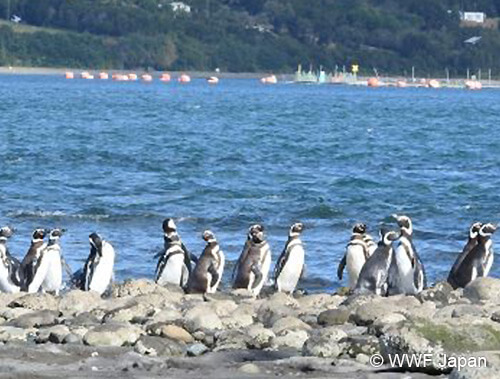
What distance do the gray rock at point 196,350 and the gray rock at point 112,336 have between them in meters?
0.45

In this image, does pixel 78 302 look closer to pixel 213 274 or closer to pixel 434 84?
pixel 213 274

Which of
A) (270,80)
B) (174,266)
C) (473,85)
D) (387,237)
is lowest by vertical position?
(473,85)

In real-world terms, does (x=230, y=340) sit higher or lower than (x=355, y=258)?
higher

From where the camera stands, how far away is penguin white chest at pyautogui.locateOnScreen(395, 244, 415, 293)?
1667 cm

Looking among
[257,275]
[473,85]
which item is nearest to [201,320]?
[257,275]

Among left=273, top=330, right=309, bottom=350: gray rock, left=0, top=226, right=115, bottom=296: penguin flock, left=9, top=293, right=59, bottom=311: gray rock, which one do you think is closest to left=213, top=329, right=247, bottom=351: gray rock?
left=273, top=330, right=309, bottom=350: gray rock

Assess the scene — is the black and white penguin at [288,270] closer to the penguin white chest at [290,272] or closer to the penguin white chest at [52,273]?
the penguin white chest at [290,272]

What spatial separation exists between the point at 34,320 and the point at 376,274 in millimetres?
4295

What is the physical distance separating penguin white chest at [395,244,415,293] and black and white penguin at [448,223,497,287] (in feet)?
2.14

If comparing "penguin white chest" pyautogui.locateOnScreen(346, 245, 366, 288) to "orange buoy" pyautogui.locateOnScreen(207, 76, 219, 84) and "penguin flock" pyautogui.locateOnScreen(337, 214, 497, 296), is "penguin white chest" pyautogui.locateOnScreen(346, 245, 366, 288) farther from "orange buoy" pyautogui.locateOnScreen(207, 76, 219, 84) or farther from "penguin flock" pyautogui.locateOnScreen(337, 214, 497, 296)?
"orange buoy" pyautogui.locateOnScreen(207, 76, 219, 84)

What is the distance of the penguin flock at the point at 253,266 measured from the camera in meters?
16.7

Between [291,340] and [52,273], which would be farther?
[52,273]

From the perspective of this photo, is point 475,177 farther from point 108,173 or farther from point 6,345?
point 6,345

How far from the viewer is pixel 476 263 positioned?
1723 cm
